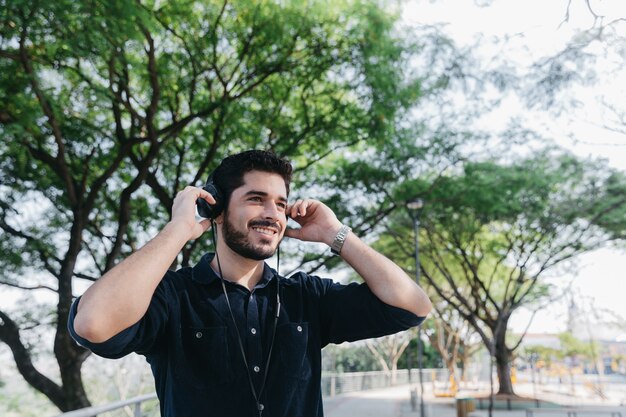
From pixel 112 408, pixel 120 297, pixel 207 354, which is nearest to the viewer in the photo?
pixel 120 297

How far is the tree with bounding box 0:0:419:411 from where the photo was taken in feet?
27.8

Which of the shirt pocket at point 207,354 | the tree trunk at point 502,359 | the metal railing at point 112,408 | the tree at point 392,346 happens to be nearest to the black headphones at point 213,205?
the shirt pocket at point 207,354

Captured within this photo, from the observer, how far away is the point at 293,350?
1.66m

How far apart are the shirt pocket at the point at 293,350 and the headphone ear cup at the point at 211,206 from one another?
1.38 feet

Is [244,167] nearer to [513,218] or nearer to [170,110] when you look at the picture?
[170,110]

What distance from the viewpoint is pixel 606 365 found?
147 feet

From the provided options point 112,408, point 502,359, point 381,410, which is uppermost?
point 502,359

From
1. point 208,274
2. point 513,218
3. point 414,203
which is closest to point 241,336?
point 208,274

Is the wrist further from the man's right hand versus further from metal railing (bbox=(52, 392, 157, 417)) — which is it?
metal railing (bbox=(52, 392, 157, 417))

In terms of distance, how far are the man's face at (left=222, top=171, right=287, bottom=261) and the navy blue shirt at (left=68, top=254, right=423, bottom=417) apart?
0.14 m

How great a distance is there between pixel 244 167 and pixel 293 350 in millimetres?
595

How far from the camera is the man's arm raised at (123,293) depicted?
134 cm

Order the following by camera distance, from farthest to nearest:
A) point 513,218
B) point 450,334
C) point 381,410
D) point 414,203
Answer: point 450,334, point 381,410, point 513,218, point 414,203

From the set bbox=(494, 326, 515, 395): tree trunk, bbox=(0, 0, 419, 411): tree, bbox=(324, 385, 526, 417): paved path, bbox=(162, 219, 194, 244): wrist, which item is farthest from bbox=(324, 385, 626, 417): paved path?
bbox=(162, 219, 194, 244): wrist
